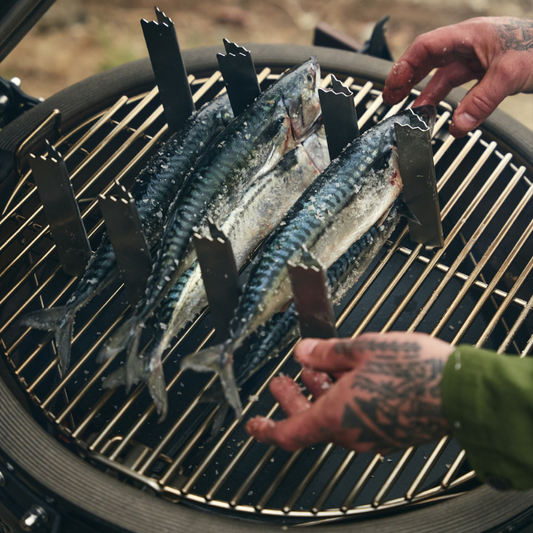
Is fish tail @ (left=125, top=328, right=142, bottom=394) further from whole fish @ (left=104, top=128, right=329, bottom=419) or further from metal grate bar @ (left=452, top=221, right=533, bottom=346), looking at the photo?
metal grate bar @ (left=452, top=221, right=533, bottom=346)

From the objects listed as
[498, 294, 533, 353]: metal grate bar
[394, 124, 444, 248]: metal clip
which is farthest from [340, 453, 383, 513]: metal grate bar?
[394, 124, 444, 248]: metal clip

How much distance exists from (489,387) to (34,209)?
1.98 meters

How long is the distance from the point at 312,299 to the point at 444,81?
148 centimetres

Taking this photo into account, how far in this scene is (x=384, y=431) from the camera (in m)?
1.32

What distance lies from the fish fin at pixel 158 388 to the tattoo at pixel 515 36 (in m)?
1.85

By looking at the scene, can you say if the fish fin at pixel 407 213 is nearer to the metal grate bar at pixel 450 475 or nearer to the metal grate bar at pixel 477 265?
the metal grate bar at pixel 477 265

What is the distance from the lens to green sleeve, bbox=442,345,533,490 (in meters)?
1.19

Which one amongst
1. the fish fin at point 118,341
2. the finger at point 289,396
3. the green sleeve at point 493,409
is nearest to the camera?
the green sleeve at point 493,409

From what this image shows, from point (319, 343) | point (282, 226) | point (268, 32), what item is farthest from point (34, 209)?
point (268, 32)

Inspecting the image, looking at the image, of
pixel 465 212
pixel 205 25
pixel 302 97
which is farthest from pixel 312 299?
pixel 205 25

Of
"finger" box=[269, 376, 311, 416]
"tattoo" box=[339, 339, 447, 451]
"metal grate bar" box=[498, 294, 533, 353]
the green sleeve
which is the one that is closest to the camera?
the green sleeve

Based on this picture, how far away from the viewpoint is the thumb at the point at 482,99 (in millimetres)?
2096

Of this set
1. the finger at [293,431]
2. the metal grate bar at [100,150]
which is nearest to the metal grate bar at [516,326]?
the finger at [293,431]

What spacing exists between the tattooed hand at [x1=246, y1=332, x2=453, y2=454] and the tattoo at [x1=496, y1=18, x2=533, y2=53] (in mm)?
1444
